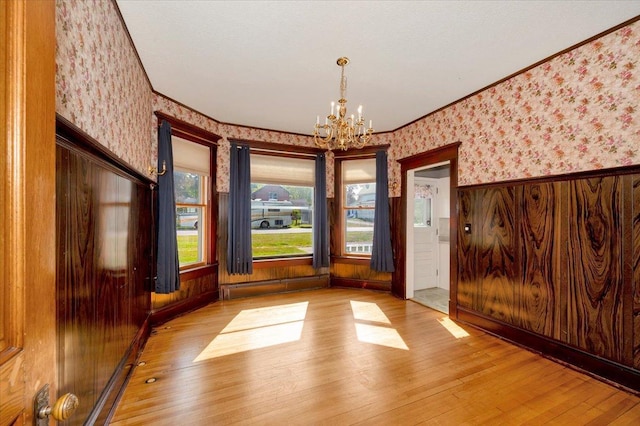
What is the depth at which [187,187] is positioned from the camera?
3.94 meters

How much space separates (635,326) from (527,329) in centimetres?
81

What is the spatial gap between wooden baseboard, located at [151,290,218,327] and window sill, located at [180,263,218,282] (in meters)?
0.29

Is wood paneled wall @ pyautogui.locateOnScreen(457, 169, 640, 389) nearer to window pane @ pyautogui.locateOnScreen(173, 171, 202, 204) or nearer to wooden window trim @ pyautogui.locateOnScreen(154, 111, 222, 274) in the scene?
wooden window trim @ pyautogui.locateOnScreen(154, 111, 222, 274)

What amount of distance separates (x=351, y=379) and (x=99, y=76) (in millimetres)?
2805

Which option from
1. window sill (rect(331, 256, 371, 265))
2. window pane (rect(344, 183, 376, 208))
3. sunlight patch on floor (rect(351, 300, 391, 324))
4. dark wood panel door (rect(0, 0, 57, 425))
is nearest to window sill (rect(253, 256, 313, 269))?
window sill (rect(331, 256, 371, 265))

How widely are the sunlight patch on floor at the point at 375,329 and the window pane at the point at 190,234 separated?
2441 millimetres

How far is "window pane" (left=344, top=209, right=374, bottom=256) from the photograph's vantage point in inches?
201

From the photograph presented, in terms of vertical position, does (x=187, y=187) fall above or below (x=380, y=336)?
above

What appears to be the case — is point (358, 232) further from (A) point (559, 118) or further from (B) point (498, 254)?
(A) point (559, 118)

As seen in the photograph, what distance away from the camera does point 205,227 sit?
13.6 ft

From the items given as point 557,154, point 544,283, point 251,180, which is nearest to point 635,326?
point 544,283

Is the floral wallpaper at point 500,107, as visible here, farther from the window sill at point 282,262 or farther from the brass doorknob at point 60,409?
the window sill at point 282,262

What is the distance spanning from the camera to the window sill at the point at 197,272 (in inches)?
147

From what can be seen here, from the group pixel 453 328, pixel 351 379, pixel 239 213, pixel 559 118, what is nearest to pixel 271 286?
pixel 239 213
